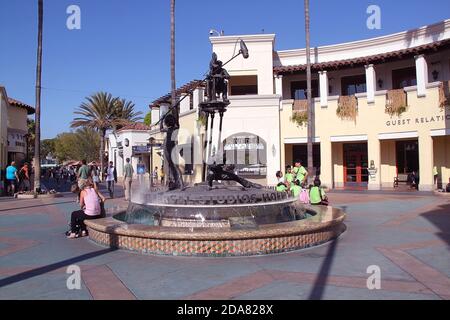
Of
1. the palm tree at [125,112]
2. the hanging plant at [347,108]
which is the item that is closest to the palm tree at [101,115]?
the palm tree at [125,112]

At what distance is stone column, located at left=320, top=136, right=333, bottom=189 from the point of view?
24062 millimetres

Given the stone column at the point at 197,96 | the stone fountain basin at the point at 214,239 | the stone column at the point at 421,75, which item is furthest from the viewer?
the stone column at the point at 197,96

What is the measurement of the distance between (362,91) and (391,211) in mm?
14593

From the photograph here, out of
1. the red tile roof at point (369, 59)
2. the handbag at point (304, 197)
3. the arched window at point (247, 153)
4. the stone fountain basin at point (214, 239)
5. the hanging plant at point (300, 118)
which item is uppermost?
the red tile roof at point (369, 59)

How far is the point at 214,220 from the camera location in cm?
799

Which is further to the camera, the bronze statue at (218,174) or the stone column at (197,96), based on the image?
the stone column at (197,96)

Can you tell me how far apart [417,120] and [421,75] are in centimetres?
237

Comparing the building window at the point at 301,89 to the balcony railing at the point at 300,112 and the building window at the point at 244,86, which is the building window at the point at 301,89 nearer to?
the balcony railing at the point at 300,112

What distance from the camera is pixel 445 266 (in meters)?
5.75

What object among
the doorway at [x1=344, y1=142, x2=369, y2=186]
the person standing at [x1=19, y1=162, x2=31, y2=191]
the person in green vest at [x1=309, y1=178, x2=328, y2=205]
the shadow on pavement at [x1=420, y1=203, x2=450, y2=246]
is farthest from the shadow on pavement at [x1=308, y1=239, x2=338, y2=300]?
the doorway at [x1=344, y1=142, x2=369, y2=186]

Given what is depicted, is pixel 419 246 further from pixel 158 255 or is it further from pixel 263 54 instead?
pixel 263 54

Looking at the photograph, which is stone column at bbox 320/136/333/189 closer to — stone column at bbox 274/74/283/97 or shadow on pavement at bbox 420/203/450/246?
stone column at bbox 274/74/283/97

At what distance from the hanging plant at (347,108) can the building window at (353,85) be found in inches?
87.5

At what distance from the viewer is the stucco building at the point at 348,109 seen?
2159cm
